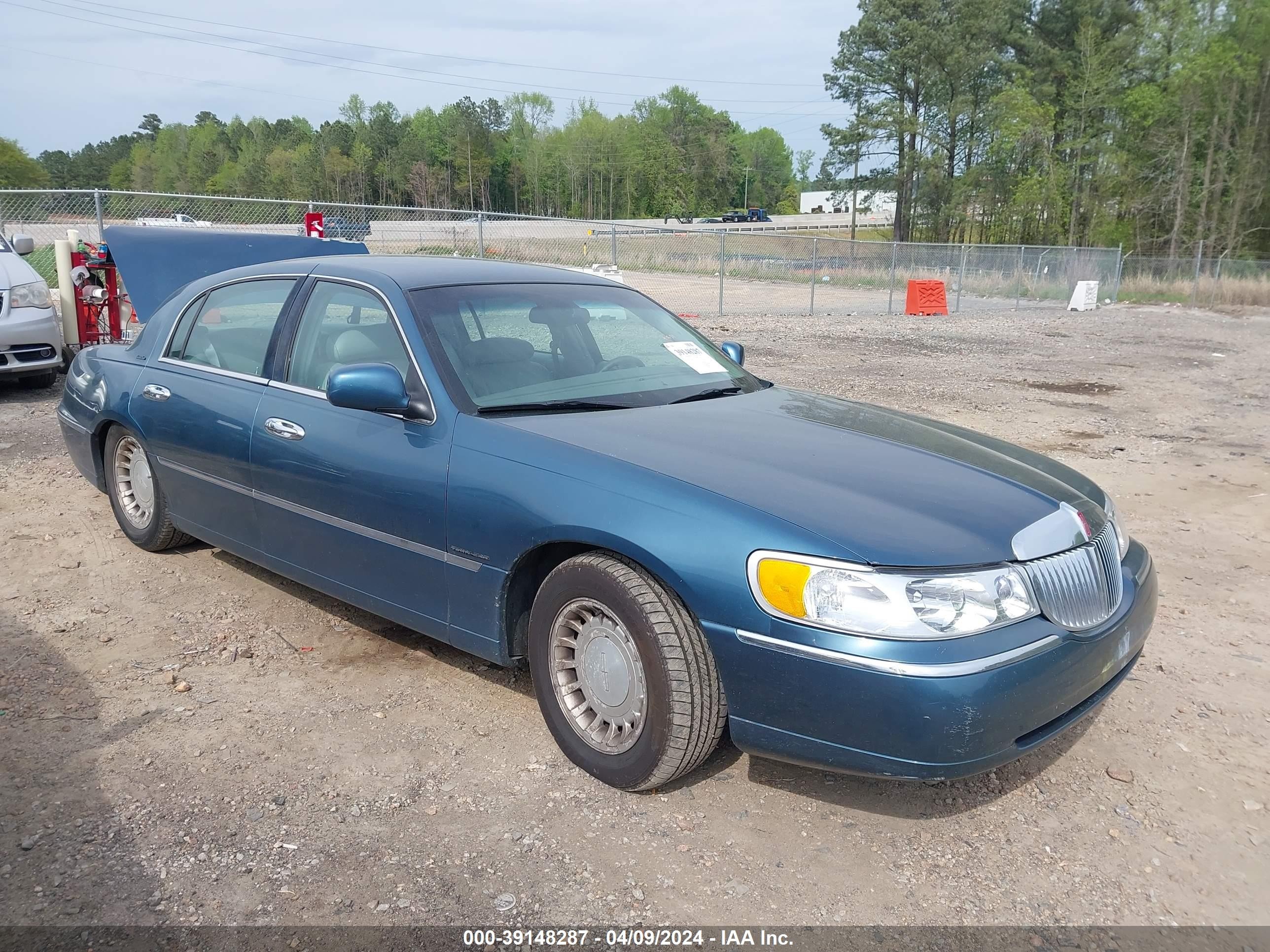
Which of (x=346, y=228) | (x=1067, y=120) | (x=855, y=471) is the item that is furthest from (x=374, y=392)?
(x=1067, y=120)

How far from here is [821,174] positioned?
6562cm

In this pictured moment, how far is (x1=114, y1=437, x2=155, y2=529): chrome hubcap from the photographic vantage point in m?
4.72

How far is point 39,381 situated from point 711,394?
8759mm

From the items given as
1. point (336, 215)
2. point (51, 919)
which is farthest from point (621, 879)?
point (336, 215)

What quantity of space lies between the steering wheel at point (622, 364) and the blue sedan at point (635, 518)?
0.04 ft

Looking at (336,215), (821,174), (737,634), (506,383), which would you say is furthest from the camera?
(821,174)

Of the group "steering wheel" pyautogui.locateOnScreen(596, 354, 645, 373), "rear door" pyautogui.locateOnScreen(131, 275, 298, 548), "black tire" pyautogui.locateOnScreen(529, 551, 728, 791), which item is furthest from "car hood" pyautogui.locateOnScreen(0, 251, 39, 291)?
"black tire" pyautogui.locateOnScreen(529, 551, 728, 791)

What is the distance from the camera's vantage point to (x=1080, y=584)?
2.75 m

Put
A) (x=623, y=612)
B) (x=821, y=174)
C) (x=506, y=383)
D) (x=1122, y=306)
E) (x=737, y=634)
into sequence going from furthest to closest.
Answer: (x=821, y=174) → (x=1122, y=306) → (x=506, y=383) → (x=623, y=612) → (x=737, y=634)

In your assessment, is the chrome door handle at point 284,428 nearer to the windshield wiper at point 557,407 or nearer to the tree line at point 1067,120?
the windshield wiper at point 557,407

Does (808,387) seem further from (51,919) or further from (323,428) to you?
(51,919)

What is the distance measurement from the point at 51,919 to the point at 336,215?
17422 millimetres

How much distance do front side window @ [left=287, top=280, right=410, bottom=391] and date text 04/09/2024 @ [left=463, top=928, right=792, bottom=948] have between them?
200cm

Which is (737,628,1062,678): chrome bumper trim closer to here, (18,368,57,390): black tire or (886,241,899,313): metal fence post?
(18,368,57,390): black tire
